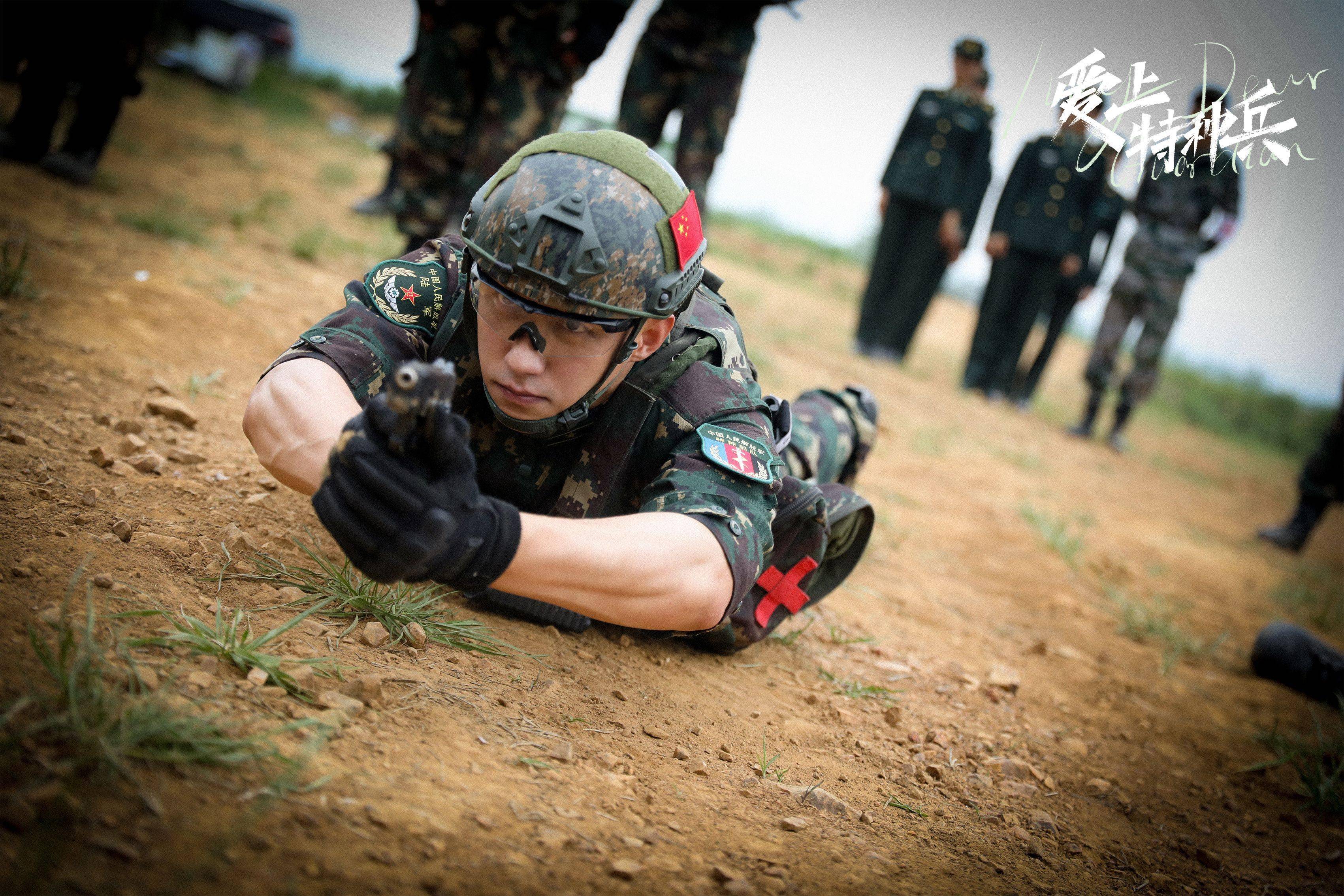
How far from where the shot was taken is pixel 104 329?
3102 mm

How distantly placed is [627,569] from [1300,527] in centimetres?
639

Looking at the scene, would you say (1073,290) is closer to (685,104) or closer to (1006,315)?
(1006,315)

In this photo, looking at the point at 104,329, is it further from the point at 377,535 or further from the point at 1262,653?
the point at 1262,653

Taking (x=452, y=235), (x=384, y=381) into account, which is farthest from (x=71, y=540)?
(x=452, y=235)

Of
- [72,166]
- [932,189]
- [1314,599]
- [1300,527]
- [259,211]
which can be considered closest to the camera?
[72,166]

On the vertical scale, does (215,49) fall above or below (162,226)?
above

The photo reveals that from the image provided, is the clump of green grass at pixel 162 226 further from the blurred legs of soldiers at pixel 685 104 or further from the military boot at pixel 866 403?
the military boot at pixel 866 403

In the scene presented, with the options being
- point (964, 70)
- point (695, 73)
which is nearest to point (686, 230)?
point (695, 73)

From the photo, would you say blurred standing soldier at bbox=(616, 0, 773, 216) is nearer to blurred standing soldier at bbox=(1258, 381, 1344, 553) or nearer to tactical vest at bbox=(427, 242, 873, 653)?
tactical vest at bbox=(427, 242, 873, 653)

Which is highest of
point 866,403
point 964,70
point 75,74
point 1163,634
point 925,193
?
point 964,70

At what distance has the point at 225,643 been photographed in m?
1.56

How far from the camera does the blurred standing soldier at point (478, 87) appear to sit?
164 inches

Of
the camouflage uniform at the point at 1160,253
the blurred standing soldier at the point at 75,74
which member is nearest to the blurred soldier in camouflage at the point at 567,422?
the blurred standing soldier at the point at 75,74

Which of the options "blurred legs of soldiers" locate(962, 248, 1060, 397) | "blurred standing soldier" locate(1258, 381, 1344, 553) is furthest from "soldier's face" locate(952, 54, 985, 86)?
"blurred standing soldier" locate(1258, 381, 1344, 553)
